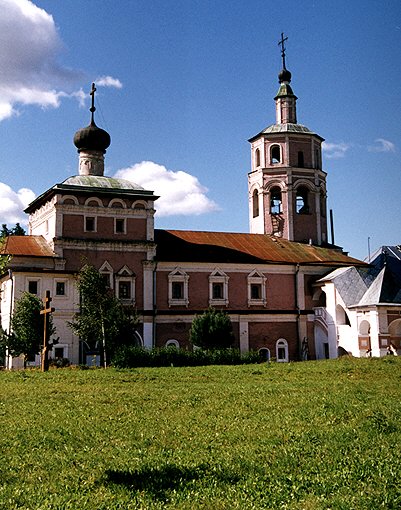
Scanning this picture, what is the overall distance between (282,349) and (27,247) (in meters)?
15.1

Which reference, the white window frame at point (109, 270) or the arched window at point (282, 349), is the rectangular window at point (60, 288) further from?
the arched window at point (282, 349)

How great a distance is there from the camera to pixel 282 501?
21.8ft

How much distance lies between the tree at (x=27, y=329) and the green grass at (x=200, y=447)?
475 inches

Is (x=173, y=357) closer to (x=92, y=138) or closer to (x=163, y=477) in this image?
(x=92, y=138)

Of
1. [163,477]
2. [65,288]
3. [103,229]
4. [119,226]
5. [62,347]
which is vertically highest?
[119,226]

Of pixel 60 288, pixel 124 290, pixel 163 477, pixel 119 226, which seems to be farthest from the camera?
pixel 119 226

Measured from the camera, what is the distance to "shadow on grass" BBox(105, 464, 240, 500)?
7125mm

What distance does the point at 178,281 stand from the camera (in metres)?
34.1

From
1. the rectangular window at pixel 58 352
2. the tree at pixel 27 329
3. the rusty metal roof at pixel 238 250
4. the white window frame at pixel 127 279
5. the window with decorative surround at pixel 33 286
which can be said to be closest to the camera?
the tree at pixel 27 329

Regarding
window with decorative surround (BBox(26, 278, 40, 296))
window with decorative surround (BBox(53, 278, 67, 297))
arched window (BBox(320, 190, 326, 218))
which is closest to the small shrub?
window with decorative surround (BBox(53, 278, 67, 297))

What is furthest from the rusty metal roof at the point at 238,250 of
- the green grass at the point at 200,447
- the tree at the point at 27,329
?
the green grass at the point at 200,447

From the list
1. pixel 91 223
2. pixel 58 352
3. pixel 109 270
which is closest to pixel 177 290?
pixel 109 270

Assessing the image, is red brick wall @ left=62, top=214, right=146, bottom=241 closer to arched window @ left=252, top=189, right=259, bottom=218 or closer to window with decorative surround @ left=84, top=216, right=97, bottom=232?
window with decorative surround @ left=84, top=216, right=97, bottom=232

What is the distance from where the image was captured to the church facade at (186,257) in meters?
31.2
